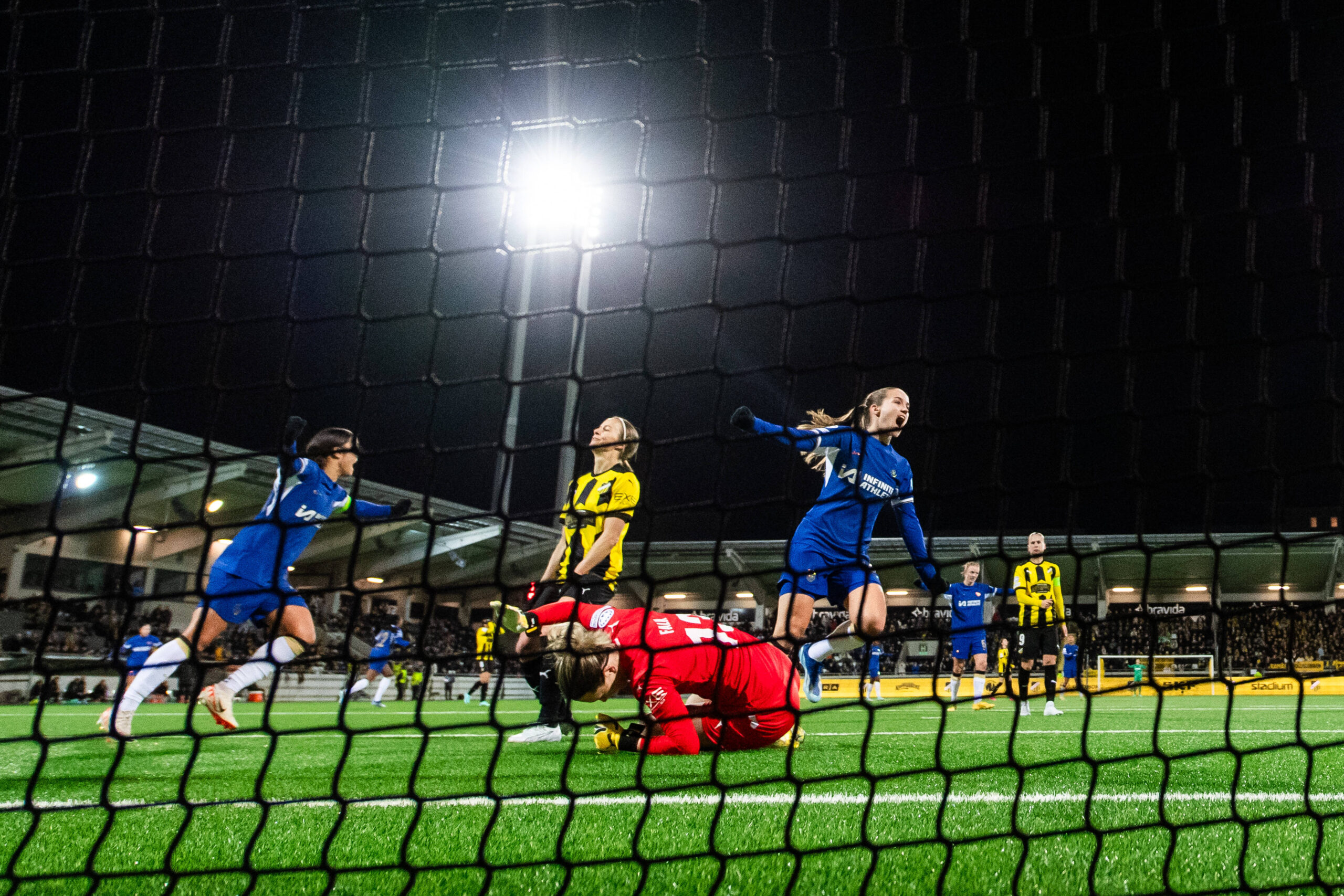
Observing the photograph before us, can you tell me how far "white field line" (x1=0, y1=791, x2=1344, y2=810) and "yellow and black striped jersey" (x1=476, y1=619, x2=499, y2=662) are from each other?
0.49 metres

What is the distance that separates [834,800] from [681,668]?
3.82ft

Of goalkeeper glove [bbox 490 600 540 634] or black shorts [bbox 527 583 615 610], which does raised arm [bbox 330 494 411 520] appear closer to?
goalkeeper glove [bbox 490 600 540 634]

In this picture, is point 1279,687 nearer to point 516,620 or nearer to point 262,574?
point 516,620

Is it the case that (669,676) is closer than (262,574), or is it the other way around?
(669,676)

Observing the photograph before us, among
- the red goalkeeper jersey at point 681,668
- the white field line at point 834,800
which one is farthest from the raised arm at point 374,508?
the white field line at point 834,800

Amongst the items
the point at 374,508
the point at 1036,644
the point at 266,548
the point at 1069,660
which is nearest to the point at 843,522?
the point at 374,508

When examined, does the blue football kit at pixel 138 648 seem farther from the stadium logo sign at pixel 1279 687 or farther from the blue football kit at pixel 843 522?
the stadium logo sign at pixel 1279 687

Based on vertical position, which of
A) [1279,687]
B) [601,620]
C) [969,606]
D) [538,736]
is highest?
[969,606]

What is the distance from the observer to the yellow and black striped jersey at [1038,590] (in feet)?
28.9

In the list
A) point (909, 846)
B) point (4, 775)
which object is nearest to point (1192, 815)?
point (909, 846)

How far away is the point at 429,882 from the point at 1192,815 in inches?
81.5

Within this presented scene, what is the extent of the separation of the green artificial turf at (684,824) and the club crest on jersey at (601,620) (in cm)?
58

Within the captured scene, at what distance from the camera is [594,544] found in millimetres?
5094

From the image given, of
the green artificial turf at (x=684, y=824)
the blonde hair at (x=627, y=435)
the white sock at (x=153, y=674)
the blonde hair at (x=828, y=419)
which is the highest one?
the blonde hair at (x=828, y=419)
